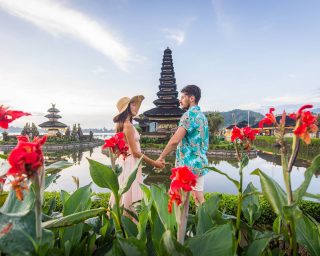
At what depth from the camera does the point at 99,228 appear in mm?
1262

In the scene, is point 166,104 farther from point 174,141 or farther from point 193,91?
point 174,141

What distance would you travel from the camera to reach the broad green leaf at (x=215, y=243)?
2.63 ft

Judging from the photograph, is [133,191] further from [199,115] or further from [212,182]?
[212,182]

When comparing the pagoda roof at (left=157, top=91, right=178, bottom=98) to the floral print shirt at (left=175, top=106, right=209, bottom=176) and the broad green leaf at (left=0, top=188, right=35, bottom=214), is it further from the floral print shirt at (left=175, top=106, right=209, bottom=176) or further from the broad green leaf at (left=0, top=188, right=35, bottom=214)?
the broad green leaf at (left=0, top=188, right=35, bottom=214)

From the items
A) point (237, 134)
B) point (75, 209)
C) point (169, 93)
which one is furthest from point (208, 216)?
point (169, 93)

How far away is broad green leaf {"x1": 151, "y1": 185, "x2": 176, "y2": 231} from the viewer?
96 centimetres

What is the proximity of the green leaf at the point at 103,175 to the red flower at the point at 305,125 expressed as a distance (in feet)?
2.27

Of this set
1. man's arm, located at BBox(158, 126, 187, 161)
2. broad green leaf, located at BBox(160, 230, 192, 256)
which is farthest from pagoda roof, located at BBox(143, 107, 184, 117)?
broad green leaf, located at BBox(160, 230, 192, 256)

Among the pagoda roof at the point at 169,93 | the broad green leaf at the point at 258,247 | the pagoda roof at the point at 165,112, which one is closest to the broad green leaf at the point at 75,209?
the broad green leaf at the point at 258,247

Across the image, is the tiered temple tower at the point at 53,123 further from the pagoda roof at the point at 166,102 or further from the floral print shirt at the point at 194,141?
the floral print shirt at the point at 194,141

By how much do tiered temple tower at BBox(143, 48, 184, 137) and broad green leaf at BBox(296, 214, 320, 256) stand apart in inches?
1133

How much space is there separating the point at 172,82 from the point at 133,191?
33.4 metres

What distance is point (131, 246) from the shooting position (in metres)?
0.87

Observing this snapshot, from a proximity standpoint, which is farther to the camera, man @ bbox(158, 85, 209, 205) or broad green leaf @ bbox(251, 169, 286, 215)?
man @ bbox(158, 85, 209, 205)
